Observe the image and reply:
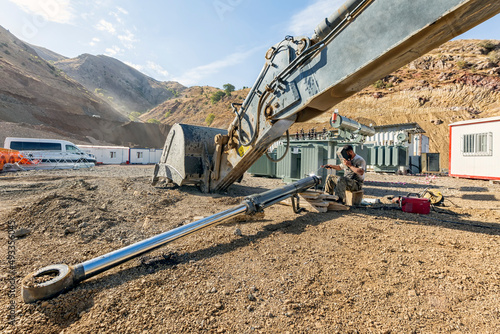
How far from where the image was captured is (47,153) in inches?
593

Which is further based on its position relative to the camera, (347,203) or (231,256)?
(347,203)

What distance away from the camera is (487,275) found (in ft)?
7.18

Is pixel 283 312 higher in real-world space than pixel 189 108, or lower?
lower

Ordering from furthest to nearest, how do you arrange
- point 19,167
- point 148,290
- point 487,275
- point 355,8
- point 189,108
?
point 189,108, point 19,167, point 355,8, point 487,275, point 148,290

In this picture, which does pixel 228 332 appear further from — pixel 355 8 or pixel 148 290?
pixel 355 8

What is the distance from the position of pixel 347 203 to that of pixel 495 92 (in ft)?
124

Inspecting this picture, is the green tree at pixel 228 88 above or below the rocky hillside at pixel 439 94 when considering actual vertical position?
above

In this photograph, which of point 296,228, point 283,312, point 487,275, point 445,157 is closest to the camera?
point 283,312

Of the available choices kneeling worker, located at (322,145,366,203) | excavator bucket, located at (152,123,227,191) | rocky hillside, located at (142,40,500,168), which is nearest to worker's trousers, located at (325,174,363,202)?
kneeling worker, located at (322,145,366,203)

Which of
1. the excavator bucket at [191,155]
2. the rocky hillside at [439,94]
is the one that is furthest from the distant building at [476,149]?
the rocky hillside at [439,94]

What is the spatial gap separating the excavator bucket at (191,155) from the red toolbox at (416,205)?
4453 mm

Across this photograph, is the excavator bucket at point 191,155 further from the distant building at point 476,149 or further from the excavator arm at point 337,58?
the distant building at point 476,149

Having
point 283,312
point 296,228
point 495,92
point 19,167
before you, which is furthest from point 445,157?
point 19,167

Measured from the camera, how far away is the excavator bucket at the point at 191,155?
618 cm
